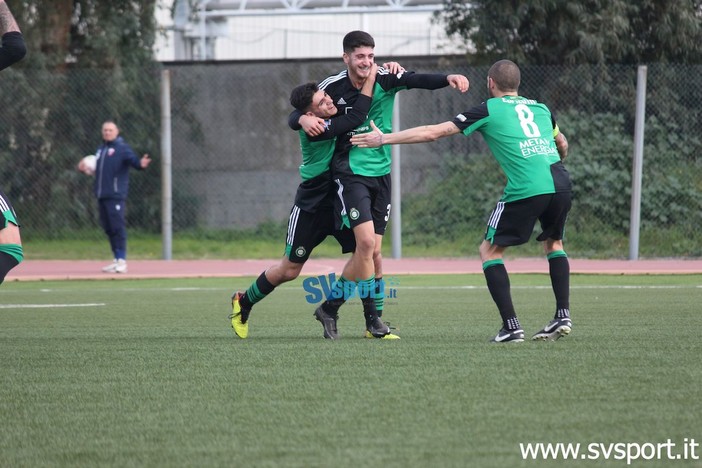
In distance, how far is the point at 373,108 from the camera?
289 inches

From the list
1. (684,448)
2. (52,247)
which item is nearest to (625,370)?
(684,448)

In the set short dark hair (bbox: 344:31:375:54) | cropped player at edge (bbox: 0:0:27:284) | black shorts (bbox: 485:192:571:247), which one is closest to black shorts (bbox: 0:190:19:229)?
cropped player at edge (bbox: 0:0:27:284)

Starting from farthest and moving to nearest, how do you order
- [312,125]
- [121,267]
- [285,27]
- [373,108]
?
[285,27]
[121,267]
[373,108]
[312,125]

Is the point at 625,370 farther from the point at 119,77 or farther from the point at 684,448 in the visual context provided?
the point at 119,77

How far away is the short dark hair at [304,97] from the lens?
7.20 m

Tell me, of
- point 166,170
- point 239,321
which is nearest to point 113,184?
point 166,170

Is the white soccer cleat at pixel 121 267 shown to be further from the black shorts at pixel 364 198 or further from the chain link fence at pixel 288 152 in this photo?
the black shorts at pixel 364 198

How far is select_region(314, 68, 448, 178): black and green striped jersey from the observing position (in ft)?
23.6

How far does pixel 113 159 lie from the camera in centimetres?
1516

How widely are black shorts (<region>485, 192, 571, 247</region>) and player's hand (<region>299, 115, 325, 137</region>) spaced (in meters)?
1.24

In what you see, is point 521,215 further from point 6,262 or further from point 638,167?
point 638,167

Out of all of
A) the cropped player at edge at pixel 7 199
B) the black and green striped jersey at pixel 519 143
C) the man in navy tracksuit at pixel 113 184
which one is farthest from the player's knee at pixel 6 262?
the man in navy tracksuit at pixel 113 184

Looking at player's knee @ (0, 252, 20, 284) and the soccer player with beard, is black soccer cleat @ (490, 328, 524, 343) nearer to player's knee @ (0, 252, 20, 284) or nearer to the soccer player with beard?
the soccer player with beard

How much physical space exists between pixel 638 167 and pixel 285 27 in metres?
10.9
